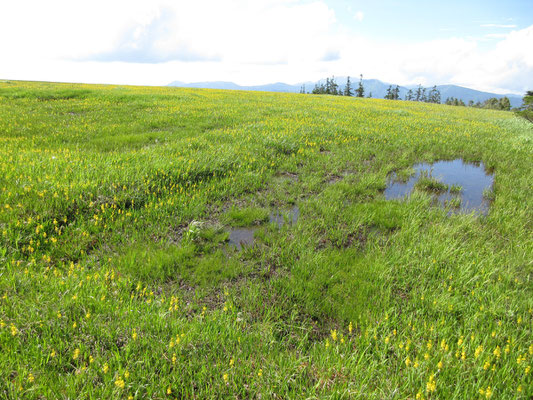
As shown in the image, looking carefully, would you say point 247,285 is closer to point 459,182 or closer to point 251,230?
point 251,230

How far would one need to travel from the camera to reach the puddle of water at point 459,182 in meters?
7.09

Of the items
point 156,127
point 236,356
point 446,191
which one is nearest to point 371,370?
point 236,356

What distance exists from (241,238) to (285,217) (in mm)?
1178

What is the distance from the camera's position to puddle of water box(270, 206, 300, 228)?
5.84m

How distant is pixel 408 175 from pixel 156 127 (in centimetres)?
1172

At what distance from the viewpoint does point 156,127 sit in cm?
1380

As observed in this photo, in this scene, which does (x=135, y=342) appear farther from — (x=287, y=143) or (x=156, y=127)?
(x=156, y=127)

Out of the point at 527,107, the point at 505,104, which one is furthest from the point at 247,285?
the point at 505,104

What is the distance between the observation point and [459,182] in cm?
863

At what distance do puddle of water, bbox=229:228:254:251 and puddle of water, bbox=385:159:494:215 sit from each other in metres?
4.07

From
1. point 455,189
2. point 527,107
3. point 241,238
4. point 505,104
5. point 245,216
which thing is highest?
point 505,104

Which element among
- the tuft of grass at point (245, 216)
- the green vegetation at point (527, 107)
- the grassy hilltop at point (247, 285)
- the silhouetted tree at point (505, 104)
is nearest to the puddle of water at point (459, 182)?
the grassy hilltop at point (247, 285)

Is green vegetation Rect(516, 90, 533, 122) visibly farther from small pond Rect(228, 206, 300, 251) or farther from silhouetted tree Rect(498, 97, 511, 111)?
silhouetted tree Rect(498, 97, 511, 111)

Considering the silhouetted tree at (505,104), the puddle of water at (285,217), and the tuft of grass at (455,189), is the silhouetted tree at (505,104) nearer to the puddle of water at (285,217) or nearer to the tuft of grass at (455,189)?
the tuft of grass at (455,189)
